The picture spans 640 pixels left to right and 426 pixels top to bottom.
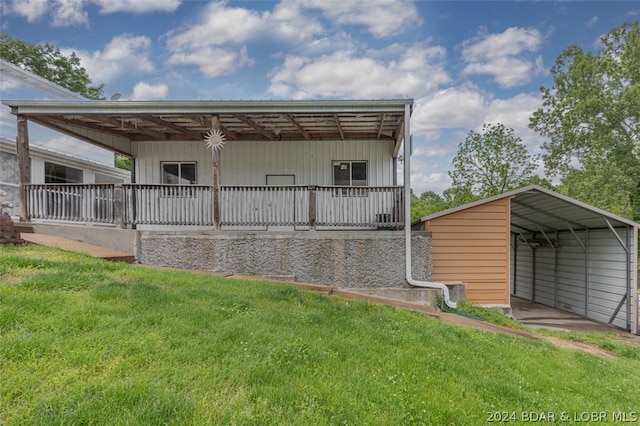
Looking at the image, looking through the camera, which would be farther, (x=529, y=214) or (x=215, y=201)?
(x=529, y=214)

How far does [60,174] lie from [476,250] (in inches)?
557

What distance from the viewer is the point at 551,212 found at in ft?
31.1

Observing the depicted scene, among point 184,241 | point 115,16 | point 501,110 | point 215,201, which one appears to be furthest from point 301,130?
point 501,110

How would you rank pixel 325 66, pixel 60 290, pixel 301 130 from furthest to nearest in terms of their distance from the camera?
1. pixel 325 66
2. pixel 301 130
3. pixel 60 290

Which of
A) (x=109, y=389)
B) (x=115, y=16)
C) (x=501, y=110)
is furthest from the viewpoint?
(x=501, y=110)

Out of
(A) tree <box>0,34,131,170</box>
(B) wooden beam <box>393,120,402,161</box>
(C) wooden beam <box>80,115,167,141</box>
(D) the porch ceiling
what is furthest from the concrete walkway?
(A) tree <box>0,34,131,170</box>

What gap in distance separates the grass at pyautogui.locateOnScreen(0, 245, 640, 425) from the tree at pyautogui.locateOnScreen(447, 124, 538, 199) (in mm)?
13982

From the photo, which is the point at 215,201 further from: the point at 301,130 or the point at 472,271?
the point at 472,271

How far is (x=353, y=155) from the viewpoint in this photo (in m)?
9.70

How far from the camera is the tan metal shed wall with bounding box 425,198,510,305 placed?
741 cm

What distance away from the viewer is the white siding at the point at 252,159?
976cm

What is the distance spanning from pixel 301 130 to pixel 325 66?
354 inches

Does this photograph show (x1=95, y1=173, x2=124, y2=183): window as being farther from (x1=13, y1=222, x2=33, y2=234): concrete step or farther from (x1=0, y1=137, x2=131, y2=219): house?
(x1=13, y1=222, x2=33, y2=234): concrete step

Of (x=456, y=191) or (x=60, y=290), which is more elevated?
(x=456, y=191)
